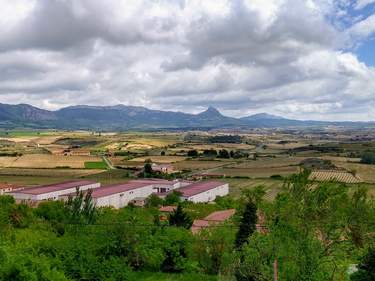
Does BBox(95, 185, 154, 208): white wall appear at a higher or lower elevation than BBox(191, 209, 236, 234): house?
lower

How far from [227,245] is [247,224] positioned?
401 centimetres

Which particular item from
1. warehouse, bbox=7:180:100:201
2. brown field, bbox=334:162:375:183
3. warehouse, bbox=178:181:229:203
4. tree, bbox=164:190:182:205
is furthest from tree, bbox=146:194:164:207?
brown field, bbox=334:162:375:183

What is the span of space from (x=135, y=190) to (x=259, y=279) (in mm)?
57488

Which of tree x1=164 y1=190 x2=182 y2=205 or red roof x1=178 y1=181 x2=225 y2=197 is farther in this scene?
red roof x1=178 y1=181 x2=225 y2=197

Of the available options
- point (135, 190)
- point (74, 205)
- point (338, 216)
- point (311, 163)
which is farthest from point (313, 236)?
point (311, 163)

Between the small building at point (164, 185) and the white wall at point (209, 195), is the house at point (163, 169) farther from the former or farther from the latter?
the white wall at point (209, 195)

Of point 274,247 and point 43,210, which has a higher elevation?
point 274,247

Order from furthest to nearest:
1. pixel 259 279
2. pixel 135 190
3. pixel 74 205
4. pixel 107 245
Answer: pixel 135 190
pixel 74 205
pixel 107 245
pixel 259 279

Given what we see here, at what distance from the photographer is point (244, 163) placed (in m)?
131

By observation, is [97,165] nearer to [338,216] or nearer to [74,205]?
[74,205]

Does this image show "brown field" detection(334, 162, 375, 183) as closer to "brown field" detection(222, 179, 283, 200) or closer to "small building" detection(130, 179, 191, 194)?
"brown field" detection(222, 179, 283, 200)

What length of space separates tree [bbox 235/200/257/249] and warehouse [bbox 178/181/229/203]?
33.2 metres

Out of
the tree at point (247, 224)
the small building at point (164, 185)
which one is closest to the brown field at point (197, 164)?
the small building at point (164, 185)

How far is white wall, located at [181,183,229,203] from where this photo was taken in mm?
75637
